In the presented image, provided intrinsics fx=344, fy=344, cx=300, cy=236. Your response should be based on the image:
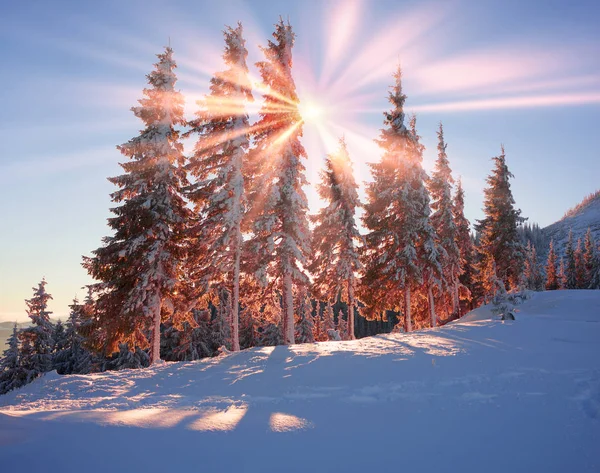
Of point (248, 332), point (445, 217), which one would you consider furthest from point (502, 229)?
point (248, 332)

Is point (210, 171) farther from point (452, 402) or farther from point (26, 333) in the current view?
point (26, 333)

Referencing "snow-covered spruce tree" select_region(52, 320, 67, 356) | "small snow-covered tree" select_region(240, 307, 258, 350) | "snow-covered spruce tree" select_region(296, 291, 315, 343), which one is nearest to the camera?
"small snow-covered tree" select_region(240, 307, 258, 350)

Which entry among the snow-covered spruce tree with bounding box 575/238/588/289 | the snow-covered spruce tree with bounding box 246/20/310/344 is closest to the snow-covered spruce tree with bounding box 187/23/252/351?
the snow-covered spruce tree with bounding box 246/20/310/344

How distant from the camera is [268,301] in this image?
20625 mm

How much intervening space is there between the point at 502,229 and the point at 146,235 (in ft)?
100

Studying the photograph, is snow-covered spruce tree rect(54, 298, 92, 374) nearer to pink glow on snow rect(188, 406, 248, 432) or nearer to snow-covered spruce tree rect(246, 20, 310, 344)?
snow-covered spruce tree rect(246, 20, 310, 344)

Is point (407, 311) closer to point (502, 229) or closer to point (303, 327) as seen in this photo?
point (502, 229)

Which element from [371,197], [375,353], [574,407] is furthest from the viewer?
[371,197]

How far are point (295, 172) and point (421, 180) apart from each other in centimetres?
1049

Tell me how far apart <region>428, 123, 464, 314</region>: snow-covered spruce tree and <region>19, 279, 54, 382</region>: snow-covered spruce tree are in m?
38.0

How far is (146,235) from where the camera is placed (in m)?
17.3

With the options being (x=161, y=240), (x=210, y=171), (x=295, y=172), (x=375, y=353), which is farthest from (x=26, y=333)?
(x=375, y=353)

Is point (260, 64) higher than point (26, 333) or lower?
higher

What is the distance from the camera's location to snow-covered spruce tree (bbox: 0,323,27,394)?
1243 inches
